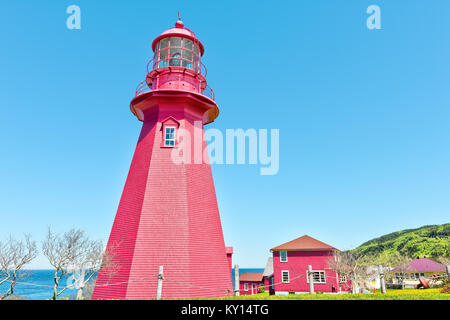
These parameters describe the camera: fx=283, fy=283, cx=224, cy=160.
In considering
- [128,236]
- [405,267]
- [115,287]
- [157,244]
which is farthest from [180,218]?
[405,267]

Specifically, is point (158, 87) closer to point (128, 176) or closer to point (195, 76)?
point (195, 76)

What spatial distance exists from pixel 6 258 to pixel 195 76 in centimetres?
1303

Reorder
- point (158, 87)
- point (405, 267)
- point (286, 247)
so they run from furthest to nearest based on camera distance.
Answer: point (405, 267) → point (286, 247) → point (158, 87)

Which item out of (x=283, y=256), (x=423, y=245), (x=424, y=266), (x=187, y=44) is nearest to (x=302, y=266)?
(x=283, y=256)

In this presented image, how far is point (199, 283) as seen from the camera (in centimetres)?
1341

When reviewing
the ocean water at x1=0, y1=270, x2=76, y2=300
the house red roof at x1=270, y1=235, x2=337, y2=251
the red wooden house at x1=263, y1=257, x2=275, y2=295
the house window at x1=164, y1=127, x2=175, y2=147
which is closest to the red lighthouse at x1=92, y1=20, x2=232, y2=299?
the house window at x1=164, y1=127, x2=175, y2=147

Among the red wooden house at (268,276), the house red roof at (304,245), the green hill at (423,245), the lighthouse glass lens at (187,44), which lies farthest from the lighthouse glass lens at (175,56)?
the green hill at (423,245)

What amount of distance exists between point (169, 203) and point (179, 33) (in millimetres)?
10899

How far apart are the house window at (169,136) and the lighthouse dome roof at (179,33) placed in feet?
21.1

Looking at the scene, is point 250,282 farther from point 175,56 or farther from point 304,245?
point 175,56

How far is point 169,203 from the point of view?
14.4 meters

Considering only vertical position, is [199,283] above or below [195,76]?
below
